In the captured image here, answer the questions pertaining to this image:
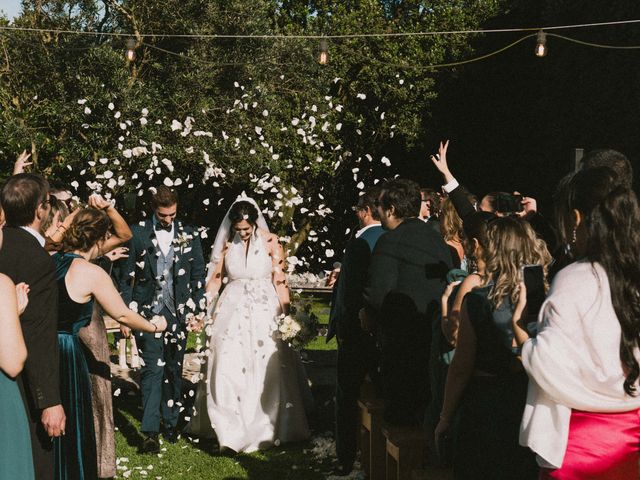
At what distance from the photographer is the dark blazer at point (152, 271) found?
23.4 feet

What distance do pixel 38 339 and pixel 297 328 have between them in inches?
130

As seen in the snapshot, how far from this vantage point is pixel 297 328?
6938 mm

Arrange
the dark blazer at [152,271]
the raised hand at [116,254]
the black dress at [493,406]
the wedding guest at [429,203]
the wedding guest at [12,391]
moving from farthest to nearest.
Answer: the wedding guest at [429,203]
the dark blazer at [152,271]
the raised hand at [116,254]
the black dress at [493,406]
the wedding guest at [12,391]

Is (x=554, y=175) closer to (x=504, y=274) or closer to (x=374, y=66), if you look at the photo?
(x=374, y=66)

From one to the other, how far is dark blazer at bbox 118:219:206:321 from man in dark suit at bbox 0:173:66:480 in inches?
117

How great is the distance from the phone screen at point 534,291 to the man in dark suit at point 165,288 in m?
4.39

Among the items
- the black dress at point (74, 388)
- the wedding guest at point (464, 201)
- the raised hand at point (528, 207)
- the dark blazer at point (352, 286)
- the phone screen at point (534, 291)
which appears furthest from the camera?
the raised hand at point (528, 207)

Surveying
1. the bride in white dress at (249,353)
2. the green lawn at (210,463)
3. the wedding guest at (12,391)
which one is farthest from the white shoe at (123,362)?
the wedding guest at (12,391)

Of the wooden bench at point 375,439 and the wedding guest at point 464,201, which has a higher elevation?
the wedding guest at point 464,201

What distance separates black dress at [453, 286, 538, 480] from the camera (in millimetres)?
3518

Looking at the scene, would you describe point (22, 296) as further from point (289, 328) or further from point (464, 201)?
point (289, 328)

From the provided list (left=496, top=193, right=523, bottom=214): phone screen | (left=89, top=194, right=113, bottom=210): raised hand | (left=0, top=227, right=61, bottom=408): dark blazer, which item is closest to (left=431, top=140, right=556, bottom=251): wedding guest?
(left=496, top=193, right=523, bottom=214): phone screen

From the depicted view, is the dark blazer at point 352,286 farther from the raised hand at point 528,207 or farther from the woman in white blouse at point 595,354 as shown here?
the woman in white blouse at point 595,354

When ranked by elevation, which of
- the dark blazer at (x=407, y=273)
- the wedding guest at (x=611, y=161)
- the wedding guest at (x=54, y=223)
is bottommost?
the dark blazer at (x=407, y=273)
